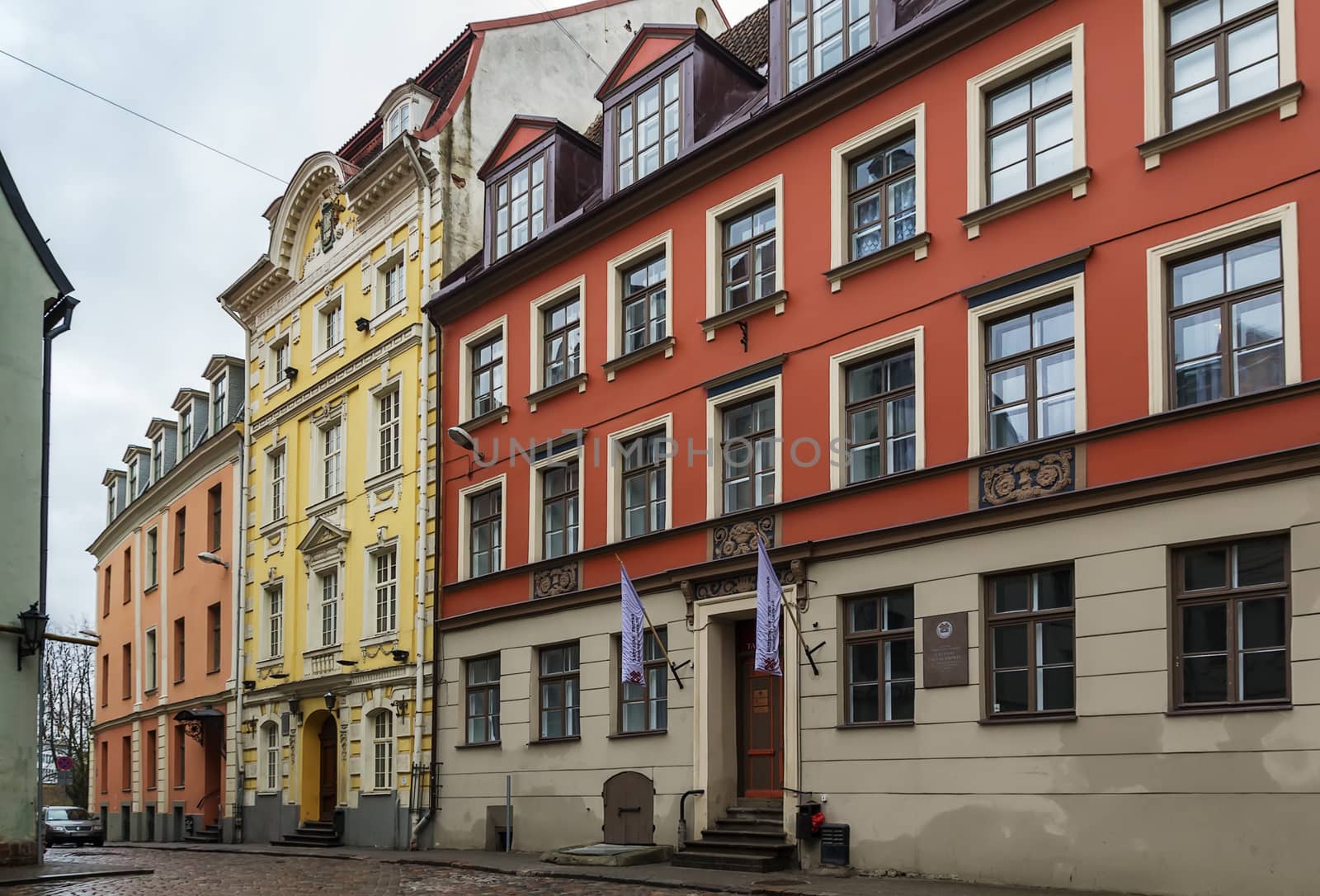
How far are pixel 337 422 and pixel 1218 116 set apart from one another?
21.7m

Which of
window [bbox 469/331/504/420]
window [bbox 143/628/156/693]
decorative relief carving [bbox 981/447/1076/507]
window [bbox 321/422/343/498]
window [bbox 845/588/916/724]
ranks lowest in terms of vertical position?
window [bbox 143/628/156/693]

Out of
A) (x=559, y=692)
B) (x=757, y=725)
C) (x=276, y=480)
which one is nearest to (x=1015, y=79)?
(x=757, y=725)

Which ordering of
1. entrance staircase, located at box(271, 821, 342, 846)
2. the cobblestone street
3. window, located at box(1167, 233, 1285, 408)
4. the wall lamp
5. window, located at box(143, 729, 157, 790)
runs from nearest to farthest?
window, located at box(1167, 233, 1285, 408) < the cobblestone street < the wall lamp < entrance staircase, located at box(271, 821, 342, 846) < window, located at box(143, 729, 157, 790)

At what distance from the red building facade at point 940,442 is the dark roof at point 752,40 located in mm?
180

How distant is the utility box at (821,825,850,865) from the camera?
18.0 m

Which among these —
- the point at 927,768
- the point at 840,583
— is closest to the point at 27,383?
the point at 840,583

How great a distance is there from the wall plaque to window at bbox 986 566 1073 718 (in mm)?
291

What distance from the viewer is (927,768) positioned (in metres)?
17.2

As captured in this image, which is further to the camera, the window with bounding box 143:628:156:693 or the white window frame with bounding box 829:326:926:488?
the window with bounding box 143:628:156:693

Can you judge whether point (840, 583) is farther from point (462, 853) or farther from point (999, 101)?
point (462, 853)

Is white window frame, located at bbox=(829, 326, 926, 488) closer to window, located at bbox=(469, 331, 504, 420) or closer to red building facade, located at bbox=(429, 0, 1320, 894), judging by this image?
red building facade, located at bbox=(429, 0, 1320, 894)

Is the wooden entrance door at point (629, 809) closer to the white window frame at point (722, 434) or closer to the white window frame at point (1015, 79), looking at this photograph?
the white window frame at point (722, 434)

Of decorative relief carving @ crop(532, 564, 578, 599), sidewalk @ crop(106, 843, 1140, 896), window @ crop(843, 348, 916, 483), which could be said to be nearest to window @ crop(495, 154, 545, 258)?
decorative relief carving @ crop(532, 564, 578, 599)

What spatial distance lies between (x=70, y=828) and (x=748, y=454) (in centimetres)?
A: 2750
